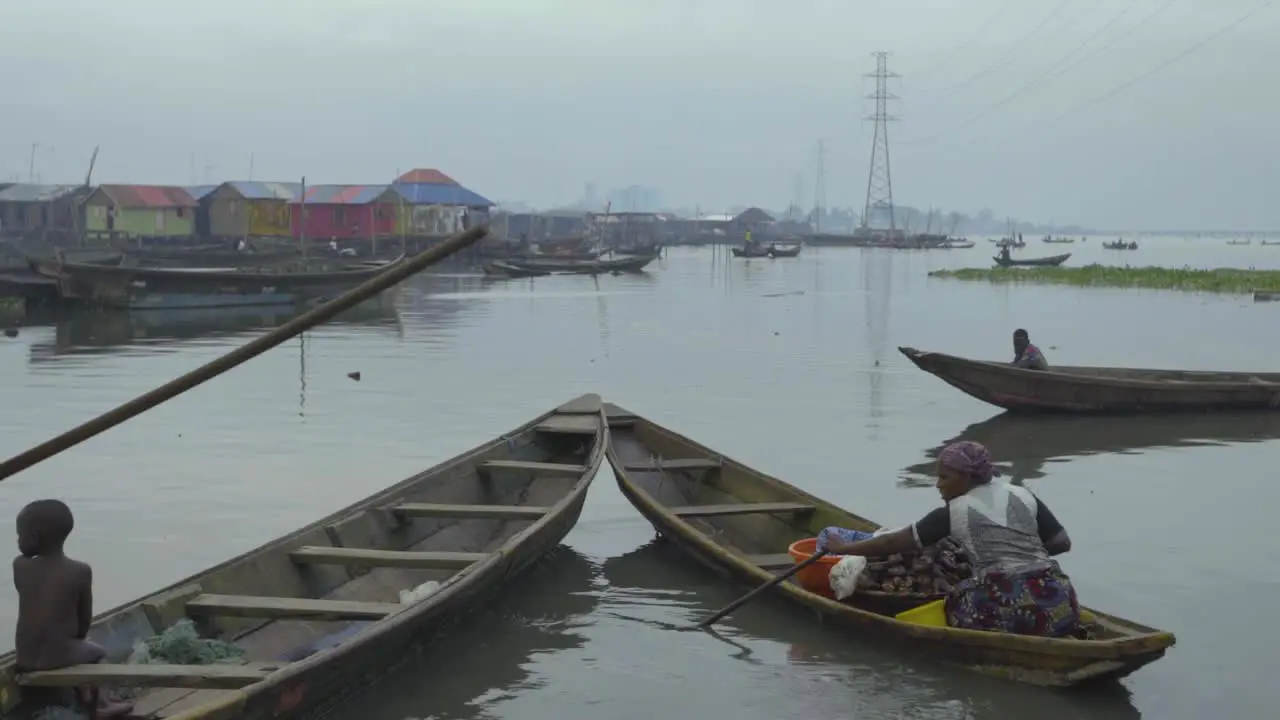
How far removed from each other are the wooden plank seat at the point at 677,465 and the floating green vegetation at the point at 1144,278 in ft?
112

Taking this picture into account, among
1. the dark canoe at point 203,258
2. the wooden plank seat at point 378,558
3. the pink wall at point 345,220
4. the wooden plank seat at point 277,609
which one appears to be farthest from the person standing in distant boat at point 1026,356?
the pink wall at point 345,220

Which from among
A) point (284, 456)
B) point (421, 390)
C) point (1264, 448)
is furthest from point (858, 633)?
point (421, 390)

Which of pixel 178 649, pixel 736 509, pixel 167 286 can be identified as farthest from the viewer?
pixel 167 286

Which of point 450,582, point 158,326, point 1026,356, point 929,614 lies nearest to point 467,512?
point 450,582

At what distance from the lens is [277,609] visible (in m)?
5.73

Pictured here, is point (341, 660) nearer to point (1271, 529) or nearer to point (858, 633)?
point (858, 633)

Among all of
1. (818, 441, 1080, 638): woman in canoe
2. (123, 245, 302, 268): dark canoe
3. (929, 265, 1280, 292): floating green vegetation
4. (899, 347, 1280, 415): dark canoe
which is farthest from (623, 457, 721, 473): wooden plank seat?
(929, 265, 1280, 292): floating green vegetation

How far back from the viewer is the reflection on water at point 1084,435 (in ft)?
39.8

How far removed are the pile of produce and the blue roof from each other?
48663 millimetres

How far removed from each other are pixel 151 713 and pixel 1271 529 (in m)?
8.01

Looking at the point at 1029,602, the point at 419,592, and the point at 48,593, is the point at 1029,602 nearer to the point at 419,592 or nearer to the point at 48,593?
the point at 419,592

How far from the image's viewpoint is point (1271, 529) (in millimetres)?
9367

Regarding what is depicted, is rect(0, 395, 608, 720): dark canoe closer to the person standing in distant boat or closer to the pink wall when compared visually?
the person standing in distant boat

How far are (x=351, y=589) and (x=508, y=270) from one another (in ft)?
131
